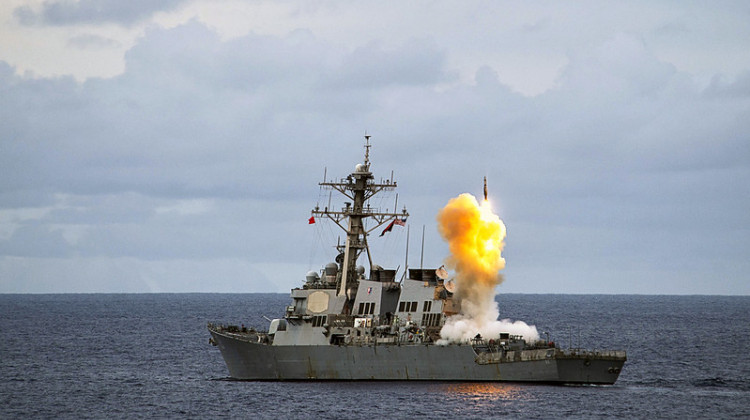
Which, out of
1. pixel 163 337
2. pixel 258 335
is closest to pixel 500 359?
pixel 258 335

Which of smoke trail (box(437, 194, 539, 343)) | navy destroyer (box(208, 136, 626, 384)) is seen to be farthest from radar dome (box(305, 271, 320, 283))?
smoke trail (box(437, 194, 539, 343))

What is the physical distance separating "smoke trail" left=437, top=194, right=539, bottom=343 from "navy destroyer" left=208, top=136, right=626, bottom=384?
85 cm

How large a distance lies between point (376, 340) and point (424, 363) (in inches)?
115

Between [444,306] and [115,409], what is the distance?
17254mm

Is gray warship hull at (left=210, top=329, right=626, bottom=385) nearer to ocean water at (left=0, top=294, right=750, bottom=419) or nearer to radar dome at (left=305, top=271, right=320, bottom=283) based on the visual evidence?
ocean water at (left=0, top=294, right=750, bottom=419)

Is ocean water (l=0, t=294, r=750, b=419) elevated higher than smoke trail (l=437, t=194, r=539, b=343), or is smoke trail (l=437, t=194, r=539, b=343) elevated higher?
smoke trail (l=437, t=194, r=539, b=343)

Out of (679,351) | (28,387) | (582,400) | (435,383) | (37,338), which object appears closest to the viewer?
(582,400)

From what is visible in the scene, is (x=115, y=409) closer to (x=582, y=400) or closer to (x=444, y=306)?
(x=444, y=306)

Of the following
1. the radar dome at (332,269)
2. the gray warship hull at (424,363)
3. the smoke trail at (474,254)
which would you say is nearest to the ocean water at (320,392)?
the gray warship hull at (424,363)

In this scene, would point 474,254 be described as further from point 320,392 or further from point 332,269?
point 320,392

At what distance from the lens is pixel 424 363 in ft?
170

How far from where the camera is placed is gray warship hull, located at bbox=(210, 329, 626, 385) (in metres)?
50.2

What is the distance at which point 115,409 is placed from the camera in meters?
49.3

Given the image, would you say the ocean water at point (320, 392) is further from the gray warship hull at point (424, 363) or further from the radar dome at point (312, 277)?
the radar dome at point (312, 277)
